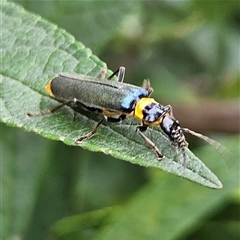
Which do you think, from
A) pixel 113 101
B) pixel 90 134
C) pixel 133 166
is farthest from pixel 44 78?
pixel 133 166

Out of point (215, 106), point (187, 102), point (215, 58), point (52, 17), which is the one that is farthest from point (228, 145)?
point (215, 58)

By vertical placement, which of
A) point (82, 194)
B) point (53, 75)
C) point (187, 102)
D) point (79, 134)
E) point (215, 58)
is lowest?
point (79, 134)

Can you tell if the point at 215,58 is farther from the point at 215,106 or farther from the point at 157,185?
the point at 157,185

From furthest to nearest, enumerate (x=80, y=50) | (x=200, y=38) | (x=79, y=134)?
(x=200, y=38)
(x=80, y=50)
(x=79, y=134)

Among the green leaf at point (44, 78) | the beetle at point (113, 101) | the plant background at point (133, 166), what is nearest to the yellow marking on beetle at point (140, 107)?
the beetle at point (113, 101)

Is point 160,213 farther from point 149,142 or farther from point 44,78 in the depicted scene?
point 44,78

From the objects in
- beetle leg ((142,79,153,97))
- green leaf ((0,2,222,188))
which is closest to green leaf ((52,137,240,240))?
beetle leg ((142,79,153,97))

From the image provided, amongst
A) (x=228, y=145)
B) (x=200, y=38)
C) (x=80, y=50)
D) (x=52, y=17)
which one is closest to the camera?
(x=80, y=50)

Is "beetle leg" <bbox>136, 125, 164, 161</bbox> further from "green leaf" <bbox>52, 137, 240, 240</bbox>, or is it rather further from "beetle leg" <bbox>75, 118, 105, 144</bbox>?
"green leaf" <bbox>52, 137, 240, 240</bbox>
